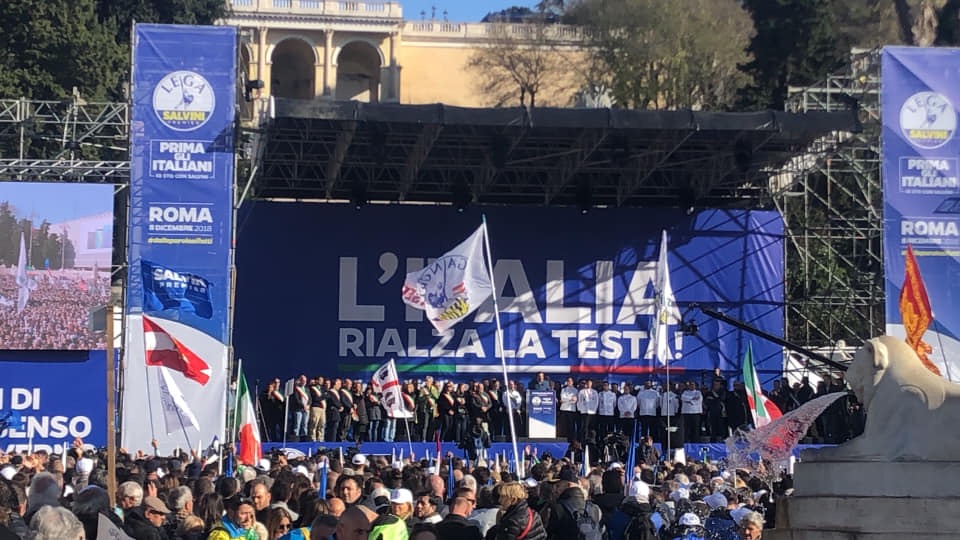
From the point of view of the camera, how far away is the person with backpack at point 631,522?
9.27 meters

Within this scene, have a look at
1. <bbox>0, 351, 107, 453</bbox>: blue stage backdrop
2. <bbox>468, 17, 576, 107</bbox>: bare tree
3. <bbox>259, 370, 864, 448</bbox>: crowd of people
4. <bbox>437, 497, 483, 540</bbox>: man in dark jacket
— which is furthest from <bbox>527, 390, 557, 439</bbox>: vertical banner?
<bbox>468, 17, 576, 107</bbox>: bare tree

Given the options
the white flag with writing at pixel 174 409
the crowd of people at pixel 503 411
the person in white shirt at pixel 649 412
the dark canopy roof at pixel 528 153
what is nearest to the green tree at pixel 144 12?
the dark canopy roof at pixel 528 153

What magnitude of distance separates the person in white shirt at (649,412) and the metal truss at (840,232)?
407 centimetres

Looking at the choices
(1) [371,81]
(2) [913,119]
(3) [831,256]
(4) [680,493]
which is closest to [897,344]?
(4) [680,493]

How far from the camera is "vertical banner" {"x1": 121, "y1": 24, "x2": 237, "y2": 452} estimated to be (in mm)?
25734

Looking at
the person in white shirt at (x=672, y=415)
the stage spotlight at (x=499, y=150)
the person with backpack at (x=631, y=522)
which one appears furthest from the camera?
the stage spotlight at (x=499, y=150)

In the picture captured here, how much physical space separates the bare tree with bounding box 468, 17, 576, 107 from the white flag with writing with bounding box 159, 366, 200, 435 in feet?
128

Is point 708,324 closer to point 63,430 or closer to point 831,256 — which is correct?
point 831,256

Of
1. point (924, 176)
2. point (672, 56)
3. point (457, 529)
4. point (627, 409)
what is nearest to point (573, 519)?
point (457, 529)

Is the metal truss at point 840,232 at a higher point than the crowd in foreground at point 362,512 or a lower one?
higher

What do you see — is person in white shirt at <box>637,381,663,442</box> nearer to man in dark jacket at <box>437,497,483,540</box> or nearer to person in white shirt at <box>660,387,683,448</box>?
person in white shirt at <box>660,387,683,448</box>

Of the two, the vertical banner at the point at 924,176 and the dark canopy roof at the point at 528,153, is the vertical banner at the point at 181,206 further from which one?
the vertical banner at the point at 924,176

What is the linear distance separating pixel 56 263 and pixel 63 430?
9.41ft

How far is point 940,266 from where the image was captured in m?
27.7
